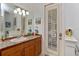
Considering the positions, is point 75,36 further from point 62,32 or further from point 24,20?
Answer: point 24,20

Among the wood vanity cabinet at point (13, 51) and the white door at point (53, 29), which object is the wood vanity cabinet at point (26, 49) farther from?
the white door at point (53, 29)

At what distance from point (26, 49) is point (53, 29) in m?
0.55

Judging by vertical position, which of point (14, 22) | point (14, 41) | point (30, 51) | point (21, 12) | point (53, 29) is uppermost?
point (21, 12)

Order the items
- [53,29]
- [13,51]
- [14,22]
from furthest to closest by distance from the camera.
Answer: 1. [53,29]
2. [14,22]
3. [13,51]

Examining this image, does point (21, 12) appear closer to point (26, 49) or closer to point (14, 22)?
point (14, 22)

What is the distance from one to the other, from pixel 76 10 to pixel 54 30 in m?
0.46

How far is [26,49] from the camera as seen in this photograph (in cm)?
171

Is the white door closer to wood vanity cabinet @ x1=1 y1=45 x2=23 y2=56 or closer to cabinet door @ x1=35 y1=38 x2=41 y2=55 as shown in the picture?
cabinet door @ x1=35 y1=38 x2=41 y2=55

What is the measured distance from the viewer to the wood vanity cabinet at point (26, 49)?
1.54 m

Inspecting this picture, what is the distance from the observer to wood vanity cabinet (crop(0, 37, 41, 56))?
1.54 metres

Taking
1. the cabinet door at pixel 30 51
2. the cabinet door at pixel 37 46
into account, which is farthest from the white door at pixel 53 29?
the cabinet door at pixel 30 51

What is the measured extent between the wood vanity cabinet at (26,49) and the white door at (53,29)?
151mm

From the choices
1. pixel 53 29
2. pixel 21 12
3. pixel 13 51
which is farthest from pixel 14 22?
pixel 53 29

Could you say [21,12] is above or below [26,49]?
above
